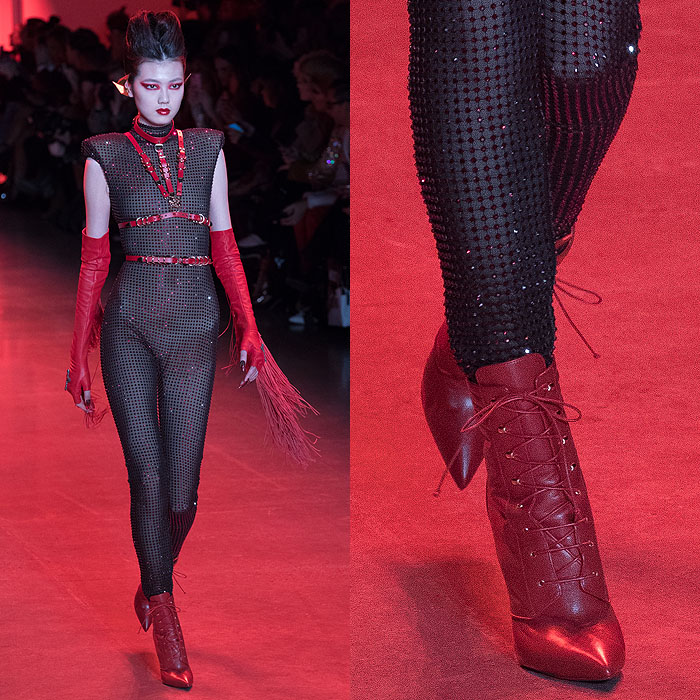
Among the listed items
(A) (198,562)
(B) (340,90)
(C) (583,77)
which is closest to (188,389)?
(C) (583,77)

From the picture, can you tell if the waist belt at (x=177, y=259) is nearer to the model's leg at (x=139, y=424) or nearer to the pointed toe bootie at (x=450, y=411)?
the model's leg at (x=139, y=424)

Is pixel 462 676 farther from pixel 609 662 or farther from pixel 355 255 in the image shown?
pixel 355 255

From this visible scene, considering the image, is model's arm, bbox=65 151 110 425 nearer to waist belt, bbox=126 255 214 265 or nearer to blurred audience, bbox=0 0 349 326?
waist belt, bbox=126 255 214 265

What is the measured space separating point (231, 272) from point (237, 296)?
25 mm

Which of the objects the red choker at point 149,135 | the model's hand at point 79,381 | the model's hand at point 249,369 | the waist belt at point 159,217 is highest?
the red choker at point 149,135

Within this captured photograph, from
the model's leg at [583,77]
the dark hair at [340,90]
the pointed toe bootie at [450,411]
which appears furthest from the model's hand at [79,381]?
the dark hair at [340,90]

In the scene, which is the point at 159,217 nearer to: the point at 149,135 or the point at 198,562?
the point at 149,135

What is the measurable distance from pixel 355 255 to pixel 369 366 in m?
0.29

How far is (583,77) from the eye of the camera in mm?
1097

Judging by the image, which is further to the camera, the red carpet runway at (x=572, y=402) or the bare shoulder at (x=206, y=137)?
the bare shoulder at (x=206, y=137)

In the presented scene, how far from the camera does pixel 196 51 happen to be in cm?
378

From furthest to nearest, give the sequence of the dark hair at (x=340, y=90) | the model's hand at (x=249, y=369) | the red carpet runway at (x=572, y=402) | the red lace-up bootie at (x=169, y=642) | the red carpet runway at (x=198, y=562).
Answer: the dark hair at (x=340, y=90) → the red carpet runway at (x=198, y=562) → the red lace-up bootie at (x=169, y=642) → the model's hand at (x=249, y=369) → the red carpet runway at (x=572, y=402)

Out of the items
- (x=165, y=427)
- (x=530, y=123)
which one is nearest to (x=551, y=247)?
(x=530, y=123)

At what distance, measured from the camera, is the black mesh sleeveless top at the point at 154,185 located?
1.16m
